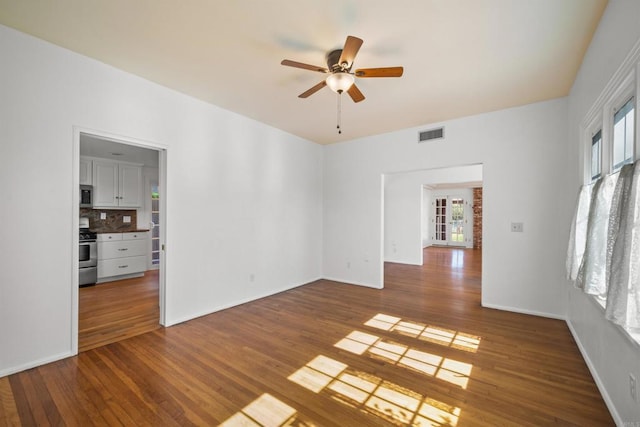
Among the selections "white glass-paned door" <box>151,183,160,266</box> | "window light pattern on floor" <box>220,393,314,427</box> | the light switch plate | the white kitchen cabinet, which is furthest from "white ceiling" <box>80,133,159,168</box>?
the light switch plate

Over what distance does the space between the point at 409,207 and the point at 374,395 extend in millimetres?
6532

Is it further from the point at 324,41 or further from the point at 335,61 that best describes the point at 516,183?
the point at 324,41

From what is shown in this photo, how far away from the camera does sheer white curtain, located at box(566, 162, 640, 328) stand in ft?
4.61

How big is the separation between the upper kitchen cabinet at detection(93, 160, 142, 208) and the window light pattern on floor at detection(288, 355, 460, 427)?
5984 mm

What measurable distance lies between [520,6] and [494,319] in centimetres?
343

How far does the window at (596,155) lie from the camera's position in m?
2.53

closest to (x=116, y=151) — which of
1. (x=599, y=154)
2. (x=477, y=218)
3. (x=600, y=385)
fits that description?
(x=599, y=154)

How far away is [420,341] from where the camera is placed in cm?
303

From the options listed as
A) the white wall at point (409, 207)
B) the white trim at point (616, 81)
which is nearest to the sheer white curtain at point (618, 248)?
the white trim at point (616, 81)

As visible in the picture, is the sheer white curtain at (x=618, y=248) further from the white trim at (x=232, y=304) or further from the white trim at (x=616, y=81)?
the white trim at (x=232, y=304)

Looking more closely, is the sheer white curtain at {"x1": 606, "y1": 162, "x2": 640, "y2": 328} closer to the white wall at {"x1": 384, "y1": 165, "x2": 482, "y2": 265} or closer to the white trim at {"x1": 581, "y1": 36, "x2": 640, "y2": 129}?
the white trim at {"x1": 581, "y1": 36, "x2": 640, "y2": 129}

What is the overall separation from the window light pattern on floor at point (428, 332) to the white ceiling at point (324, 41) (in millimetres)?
2898

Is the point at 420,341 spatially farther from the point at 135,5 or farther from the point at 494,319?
the point at 135,5

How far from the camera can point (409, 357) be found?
2.69 m
